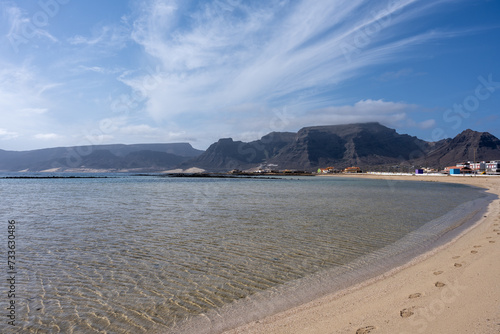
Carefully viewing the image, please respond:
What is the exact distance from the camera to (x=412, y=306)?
18.6 feet

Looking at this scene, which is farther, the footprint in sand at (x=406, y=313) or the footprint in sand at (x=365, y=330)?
the footprint in sand at (x=406, y=313)

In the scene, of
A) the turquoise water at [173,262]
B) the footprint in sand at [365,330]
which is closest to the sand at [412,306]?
the footprint in sand at [365,330]

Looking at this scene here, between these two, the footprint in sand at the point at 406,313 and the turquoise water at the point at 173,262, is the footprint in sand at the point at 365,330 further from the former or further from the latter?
the turquoise water at the point at 173,262

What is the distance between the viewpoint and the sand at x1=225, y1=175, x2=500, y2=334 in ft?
15.9

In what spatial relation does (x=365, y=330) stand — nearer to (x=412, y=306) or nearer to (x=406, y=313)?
(x=406, y=313)

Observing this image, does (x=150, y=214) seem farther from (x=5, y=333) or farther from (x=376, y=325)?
(x=376, y=325)

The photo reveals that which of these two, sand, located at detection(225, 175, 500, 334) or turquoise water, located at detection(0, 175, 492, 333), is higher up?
sand, located at detection(225, 175, 500, 334)

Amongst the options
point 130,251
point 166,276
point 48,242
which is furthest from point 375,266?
point 48,242

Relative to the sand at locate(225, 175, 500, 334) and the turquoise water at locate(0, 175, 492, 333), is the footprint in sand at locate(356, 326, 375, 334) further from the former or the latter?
the turquoise water at locate(0, 175, 492, 333)

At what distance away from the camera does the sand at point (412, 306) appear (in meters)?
4.83

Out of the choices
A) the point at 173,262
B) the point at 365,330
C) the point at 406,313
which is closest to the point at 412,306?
the point at 406,313

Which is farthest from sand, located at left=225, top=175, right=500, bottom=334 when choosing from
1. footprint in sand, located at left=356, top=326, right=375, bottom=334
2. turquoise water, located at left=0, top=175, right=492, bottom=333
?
turquoise water, located at left=0, top=175, right=492, bottom=333

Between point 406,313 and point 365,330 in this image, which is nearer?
point 365,330

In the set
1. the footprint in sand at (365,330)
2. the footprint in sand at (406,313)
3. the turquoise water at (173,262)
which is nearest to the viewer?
the footprint in sand at (365,330)
